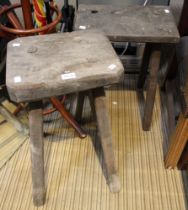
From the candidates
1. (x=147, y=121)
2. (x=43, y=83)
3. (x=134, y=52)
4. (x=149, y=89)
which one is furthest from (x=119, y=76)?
(x=134, y=52)

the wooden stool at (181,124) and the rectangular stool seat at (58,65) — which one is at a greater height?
the rectangular stool seat at (58,65)

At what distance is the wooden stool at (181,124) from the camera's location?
3.34 feet

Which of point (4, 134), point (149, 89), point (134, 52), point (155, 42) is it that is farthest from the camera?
point (134, 52)

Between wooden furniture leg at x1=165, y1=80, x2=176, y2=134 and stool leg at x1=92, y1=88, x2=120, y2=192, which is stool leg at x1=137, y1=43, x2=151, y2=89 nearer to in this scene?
wooden furniture leg at x1=165, y1=80, x2=176, y2=134

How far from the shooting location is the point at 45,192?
1113 millimetres

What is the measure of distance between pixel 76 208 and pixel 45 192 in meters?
0.14

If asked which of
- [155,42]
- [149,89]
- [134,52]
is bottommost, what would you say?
[134,52]

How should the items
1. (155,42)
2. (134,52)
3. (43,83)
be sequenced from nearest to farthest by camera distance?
(43,83) → (155,42) → (134,52)

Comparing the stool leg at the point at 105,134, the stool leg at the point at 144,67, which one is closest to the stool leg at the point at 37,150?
the stool leg at the point at 105,134

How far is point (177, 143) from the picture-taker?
1.10 metres

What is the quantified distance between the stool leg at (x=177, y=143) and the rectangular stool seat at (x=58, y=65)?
35 centimetres

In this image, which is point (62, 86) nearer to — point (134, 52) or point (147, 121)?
point (147, 121)

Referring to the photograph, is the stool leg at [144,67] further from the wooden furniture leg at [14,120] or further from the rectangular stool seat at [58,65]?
the wooden furniture leg at [14,120]

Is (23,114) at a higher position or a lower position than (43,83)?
lower
